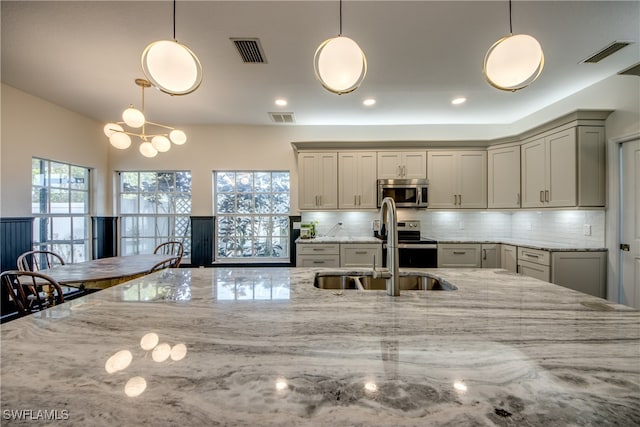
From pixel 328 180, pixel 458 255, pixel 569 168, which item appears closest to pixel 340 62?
pixel 328 180

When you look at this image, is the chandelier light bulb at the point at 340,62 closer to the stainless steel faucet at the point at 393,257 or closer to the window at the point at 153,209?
the stainless steel faucet at the point at 393,257

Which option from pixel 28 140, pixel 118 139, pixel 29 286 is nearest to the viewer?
pixel 29 286

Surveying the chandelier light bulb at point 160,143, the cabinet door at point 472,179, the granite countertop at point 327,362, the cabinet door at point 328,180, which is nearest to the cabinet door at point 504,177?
the cabinet door at point 472,179

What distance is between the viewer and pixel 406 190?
13.4ft

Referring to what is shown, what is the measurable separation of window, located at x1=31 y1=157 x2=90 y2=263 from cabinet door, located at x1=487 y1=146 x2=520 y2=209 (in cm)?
646

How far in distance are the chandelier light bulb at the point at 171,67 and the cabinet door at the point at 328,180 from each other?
113 inches

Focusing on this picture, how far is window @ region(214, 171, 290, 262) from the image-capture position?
464cm

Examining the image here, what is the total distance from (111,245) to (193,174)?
1923 millimetres

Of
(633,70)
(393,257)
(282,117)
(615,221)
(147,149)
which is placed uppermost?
(282,117)

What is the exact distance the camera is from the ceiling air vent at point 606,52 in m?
2.32

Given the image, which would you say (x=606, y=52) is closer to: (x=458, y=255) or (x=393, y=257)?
(x=458, y=255)

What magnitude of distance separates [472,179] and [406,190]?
1063 mm

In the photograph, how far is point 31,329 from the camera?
84 cm

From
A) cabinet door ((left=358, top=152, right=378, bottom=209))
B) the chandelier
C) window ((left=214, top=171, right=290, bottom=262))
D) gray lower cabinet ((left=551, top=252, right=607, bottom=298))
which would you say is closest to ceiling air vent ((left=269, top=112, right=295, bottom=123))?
window ((left=214, top=171, right=290, bottom=262))
